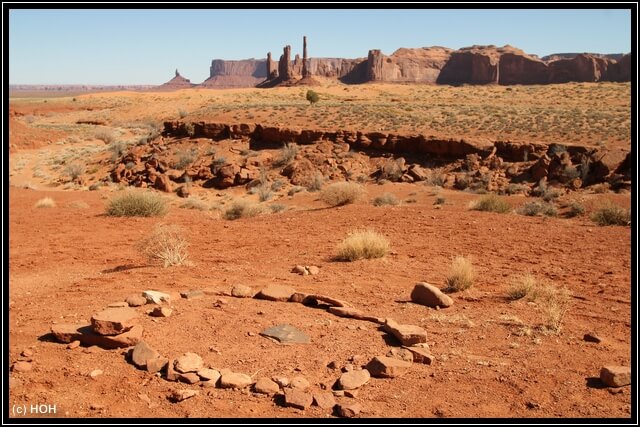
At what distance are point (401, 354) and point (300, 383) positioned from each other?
1.29m

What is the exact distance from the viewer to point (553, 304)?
278 inches

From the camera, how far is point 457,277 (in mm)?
8273

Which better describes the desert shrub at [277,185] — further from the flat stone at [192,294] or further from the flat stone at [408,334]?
the flat stone at [408,334]

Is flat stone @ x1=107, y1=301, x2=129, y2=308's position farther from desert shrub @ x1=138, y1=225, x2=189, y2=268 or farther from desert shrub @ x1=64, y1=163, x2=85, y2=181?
desert shrub @ x1=64, y1=163, x2=85, y2=181

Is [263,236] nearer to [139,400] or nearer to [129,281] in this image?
[129,281]

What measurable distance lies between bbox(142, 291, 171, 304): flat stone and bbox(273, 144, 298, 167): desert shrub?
21100mm

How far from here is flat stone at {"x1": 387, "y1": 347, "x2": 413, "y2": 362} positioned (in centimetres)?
548

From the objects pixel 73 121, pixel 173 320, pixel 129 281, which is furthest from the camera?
pixel 73 121

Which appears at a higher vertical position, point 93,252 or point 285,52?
point 285,52

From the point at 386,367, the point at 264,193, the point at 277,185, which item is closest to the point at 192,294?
the point at 386,367

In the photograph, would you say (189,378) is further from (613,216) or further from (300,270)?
(613,216)

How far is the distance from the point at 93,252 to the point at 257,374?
6.59 meters
